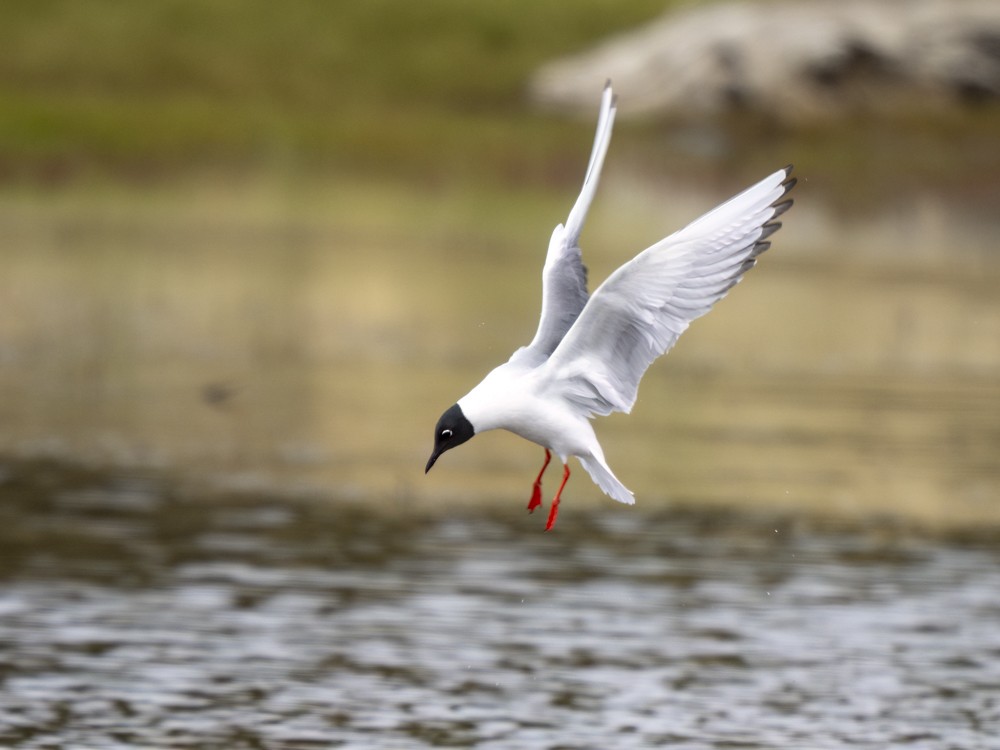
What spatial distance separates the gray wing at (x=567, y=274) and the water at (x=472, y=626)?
3805 mm

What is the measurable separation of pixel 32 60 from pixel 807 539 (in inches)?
2504

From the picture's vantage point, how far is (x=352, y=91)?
84312 millimetres

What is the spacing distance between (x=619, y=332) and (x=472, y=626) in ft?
22.2

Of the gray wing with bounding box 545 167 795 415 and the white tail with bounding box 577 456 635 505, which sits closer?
the gray wing with bounding box 545 167 795 415

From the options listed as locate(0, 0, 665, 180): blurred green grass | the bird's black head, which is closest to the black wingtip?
the bird's black head

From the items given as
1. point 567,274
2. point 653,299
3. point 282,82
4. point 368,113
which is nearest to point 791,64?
point 368,113

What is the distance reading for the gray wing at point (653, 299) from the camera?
35.8ft

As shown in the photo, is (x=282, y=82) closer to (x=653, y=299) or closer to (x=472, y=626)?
(x=472, y=626)

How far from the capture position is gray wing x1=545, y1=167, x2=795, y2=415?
1091 cm

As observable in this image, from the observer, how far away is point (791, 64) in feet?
288

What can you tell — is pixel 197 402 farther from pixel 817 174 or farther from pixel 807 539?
pixel 817 174

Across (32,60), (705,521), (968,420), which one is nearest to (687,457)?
(705,521)

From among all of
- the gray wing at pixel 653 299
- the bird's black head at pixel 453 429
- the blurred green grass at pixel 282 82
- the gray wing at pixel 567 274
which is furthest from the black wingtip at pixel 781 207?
the blurred green grass at pixel 282 82

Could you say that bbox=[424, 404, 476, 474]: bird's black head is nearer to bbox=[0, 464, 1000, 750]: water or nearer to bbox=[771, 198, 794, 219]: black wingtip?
bbox=[771, 198, 794, 219]: black wingtip
